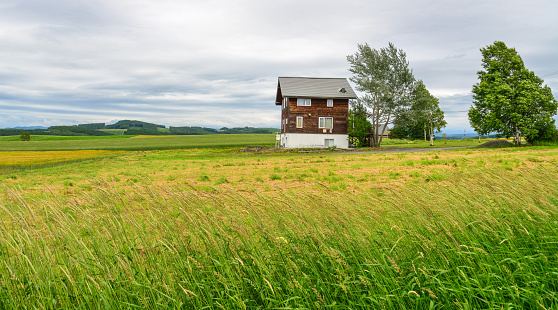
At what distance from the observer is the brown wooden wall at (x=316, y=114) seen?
5000 cm

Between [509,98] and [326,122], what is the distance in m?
21.6

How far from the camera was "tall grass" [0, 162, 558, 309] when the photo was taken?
11.6 feet

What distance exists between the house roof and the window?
3013mm

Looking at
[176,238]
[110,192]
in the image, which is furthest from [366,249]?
[110,192]

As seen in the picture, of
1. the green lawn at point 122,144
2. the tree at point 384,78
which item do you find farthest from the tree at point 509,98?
the green lawn at point 122,144

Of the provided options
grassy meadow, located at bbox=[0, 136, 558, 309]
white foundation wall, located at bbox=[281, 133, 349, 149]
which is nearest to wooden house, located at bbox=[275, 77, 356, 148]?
white foundation wall, located at bbox=[281, 133, 349, 149]

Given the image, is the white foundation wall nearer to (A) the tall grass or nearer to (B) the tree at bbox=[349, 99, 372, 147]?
(B) the tree at bbox=[349, 99, 372, 147]

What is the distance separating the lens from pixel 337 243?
4195 millimetres

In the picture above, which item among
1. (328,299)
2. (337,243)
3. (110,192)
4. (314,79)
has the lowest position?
(328,299)

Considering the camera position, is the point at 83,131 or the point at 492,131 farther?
the point at 83,131

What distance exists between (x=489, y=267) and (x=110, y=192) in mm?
4468

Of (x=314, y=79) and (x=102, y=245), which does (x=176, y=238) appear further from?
(x=314, y=79)

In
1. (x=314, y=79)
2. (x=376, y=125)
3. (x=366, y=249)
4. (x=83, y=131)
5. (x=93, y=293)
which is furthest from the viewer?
(x=83, y=131)

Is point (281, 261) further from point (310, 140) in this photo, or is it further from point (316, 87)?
point (316, 87)
